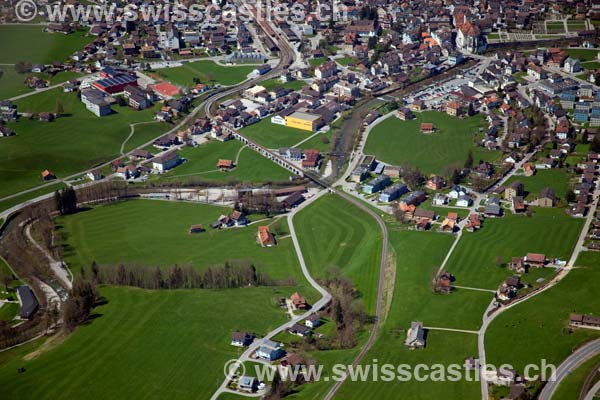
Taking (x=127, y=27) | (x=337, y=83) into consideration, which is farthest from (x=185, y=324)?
(x=127, y=27)

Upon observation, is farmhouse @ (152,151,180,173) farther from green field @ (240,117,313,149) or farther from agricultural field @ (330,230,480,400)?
agricultural field @ (330,230,480,400)

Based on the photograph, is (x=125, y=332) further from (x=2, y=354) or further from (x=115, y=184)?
(x=115, y=184)

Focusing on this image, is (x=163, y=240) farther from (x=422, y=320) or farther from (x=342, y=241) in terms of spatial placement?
(x=422, y=320)

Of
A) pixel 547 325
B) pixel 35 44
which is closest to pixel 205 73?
pixel 35 44

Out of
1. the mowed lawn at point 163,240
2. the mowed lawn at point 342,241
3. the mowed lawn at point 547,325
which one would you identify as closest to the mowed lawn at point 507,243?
the mowed lawn at point 547,325

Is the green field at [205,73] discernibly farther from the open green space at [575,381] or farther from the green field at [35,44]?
the open green space at [575,381]

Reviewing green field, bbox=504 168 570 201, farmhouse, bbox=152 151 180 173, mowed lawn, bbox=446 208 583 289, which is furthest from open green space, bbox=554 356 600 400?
farmhouse, bbox=152 151 180 173
